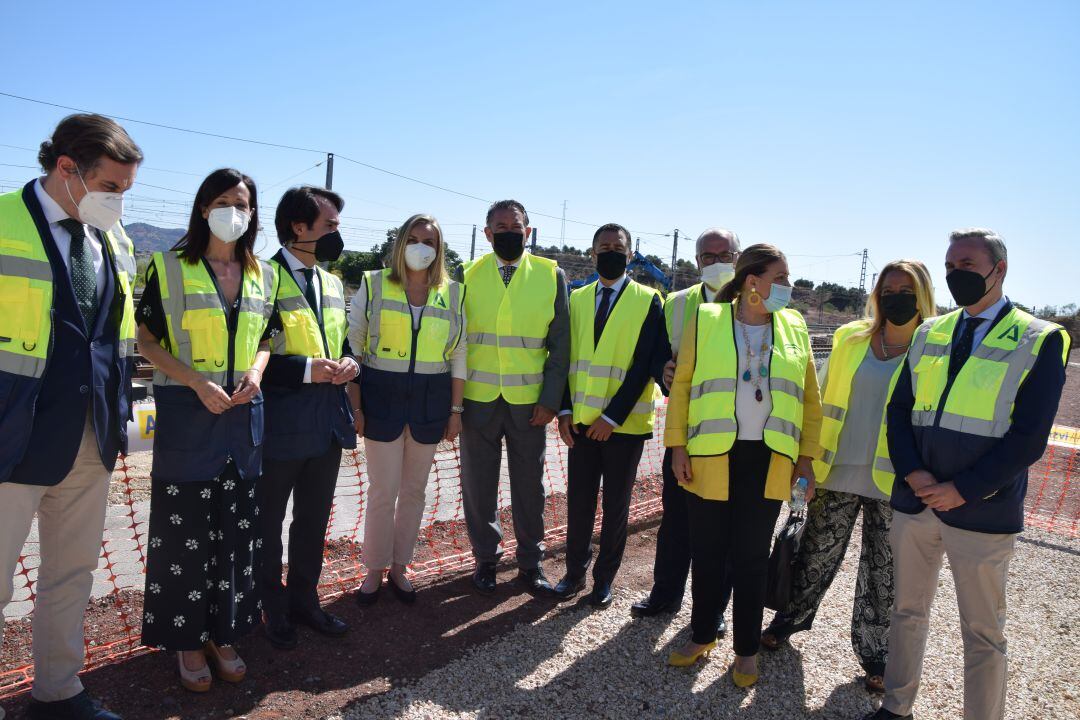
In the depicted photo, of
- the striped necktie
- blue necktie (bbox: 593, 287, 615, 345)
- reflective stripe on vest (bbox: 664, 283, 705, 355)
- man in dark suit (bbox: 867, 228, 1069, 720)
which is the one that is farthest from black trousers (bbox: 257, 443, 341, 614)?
man in dark suit (bbox: 867, 228, 1069, 720)

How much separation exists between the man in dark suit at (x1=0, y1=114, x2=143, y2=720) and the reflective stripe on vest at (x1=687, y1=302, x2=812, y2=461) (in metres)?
2.57

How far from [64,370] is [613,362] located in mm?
2756

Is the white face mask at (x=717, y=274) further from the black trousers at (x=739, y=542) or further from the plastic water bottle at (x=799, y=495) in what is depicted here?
the plastic water bottle at (x=799, y=495)

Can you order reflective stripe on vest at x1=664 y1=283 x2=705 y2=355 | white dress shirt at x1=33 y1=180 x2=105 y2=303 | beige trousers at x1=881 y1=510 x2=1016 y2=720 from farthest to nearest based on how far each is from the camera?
reflective stripe on vest at x1=664 y1=283 x2=705 y2=355 < beige trousers at x1=881 y1=510 x2=1016 y2=720 < white dress shirt at x1=33 y1=180 x2=105 y2=303

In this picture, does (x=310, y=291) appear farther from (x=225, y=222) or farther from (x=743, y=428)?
(x=743, y=428)

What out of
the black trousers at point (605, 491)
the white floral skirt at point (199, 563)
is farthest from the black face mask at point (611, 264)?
the white floral skirt at point (199, 563)

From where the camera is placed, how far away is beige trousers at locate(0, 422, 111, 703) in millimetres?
2760

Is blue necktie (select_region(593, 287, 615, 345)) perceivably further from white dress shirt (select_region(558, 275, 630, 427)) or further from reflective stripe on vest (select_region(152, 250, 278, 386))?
reflective stripe on vest (select_region(152, 250, 278, 386))

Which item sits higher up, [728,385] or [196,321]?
[196,321]

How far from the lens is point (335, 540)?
5.42 meters

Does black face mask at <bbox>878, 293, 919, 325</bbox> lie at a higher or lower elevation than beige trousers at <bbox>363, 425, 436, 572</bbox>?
higher

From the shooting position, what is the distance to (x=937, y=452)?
9.78ft

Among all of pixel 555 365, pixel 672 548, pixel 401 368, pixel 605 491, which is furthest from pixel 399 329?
pixel 672 548

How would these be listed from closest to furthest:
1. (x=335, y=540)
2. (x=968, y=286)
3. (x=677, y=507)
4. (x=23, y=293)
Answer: (x=23, y=293) < (x=968, y=286) < (x=677, y=507) < (x=335, y=540)
